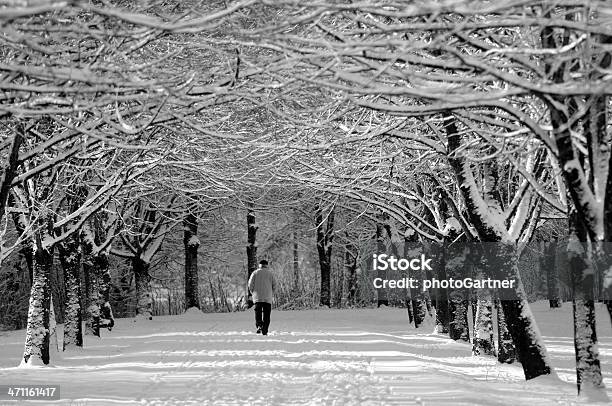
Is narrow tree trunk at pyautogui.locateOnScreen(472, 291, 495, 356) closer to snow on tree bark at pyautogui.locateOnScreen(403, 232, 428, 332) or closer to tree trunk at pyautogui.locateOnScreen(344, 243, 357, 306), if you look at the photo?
snow on tree bark at pyautogui.locateOnScreen(403, 232, 428, 332)

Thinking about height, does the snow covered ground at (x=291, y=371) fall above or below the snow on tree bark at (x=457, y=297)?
below

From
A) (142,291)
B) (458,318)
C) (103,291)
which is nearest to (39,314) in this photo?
(458,318)

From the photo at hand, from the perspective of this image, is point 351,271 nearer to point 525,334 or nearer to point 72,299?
point 72,299

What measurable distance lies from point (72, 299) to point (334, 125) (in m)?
8.16

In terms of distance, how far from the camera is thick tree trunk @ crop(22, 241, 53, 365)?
45.3 feet

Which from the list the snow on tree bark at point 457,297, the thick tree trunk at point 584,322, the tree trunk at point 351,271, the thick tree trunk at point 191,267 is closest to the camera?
the thick tree trunk at point 584,322

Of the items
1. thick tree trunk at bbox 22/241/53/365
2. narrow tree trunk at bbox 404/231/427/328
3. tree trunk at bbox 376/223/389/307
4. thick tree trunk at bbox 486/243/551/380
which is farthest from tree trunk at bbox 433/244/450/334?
tree trunk at bbox 376/223/389/307

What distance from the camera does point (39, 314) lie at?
14.0 metres

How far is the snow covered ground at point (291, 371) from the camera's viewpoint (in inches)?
372

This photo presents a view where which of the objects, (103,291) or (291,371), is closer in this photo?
(291,371)

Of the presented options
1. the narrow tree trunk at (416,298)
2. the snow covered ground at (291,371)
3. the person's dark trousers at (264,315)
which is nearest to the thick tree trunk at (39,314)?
the snow covered ground at (291,371)

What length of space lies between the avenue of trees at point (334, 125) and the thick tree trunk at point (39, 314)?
0.03 metres

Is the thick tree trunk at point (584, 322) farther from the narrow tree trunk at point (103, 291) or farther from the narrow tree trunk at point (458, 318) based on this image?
the narrow tree trunk at point (103, 291)

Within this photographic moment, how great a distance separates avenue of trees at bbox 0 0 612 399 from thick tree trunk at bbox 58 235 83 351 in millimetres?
41
